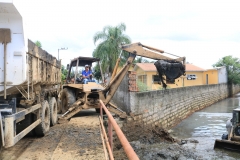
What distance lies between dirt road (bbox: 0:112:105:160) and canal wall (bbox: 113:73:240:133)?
2933 millimetres

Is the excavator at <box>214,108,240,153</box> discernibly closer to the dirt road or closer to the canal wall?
the canal wall

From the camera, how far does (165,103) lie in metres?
15.1

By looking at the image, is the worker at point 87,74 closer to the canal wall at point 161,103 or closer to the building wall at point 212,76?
the canal wall at point 161,103

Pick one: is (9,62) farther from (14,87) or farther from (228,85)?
(228,85)

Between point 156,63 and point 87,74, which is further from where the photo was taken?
point 87,74

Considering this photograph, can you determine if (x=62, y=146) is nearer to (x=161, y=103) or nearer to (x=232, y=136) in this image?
(x=232, y=136)

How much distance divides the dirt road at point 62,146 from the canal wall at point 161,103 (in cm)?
293

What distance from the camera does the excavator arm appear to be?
8.61m

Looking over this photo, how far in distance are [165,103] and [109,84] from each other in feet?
21.0

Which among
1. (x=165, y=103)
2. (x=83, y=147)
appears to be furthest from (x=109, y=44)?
(x=83, y=147)

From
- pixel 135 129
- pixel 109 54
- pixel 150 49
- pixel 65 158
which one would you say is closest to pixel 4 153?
pixel 65 158

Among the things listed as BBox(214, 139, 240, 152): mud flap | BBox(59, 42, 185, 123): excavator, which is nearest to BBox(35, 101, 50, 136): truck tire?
BBox(59, 42, 185, 123): excavator

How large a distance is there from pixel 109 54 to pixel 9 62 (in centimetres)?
2546

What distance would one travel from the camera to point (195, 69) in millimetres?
33844
